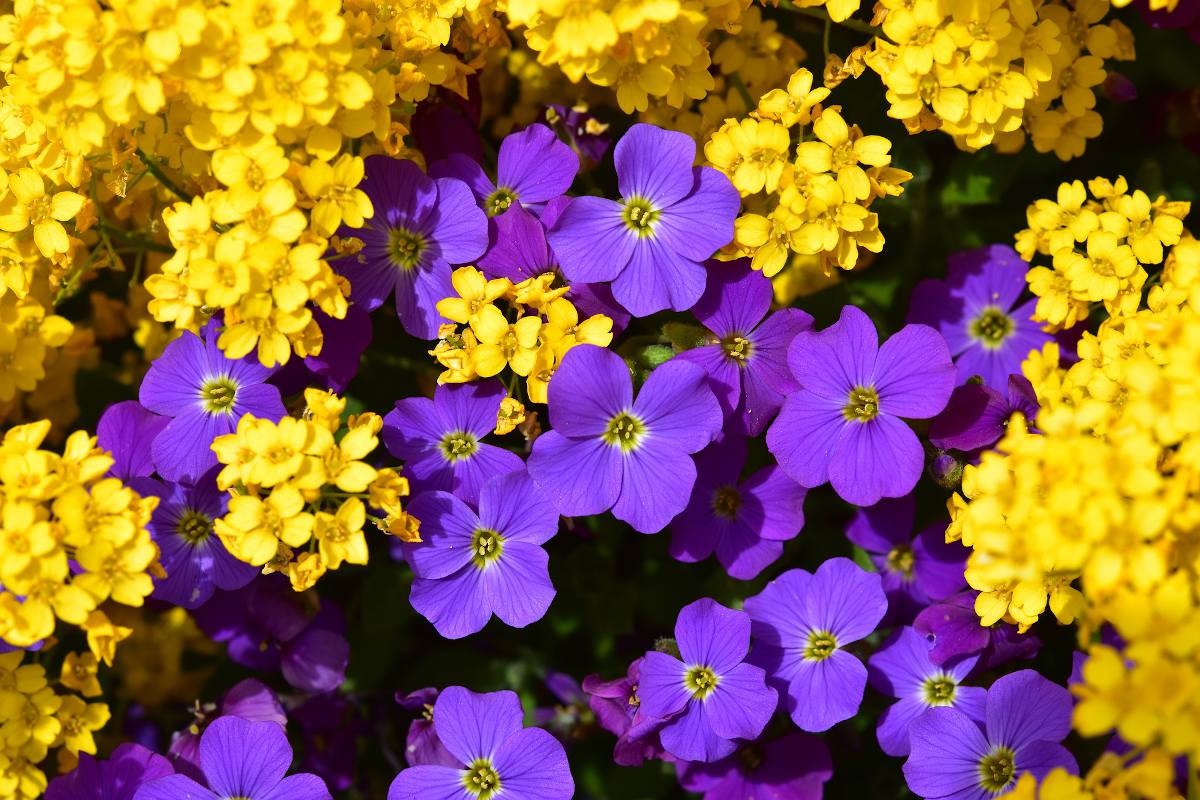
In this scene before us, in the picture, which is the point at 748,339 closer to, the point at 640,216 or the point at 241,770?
the point at 640,216

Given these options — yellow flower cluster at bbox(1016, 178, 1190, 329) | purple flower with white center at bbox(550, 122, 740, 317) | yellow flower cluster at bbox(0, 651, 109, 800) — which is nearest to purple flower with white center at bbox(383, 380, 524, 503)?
purple flower with white center at bbox(550, 122, 740, 317)

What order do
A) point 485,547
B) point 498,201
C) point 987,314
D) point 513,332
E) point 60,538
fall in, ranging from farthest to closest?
point 987,314
point 498,201
point 485,547
point 513,332
point 60,538

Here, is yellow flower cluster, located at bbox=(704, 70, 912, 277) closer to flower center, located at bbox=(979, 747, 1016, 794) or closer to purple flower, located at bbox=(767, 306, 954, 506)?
purple flower, located at bbox=(767, 306, 954, 506)

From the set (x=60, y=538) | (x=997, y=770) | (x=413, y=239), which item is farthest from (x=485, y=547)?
(x=997, y=770)

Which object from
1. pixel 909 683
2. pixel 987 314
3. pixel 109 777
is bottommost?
pixel 109 777

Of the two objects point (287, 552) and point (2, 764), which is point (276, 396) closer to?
point (287, 552)

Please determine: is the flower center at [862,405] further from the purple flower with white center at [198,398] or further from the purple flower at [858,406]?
the purple flower with white center at [198,398]

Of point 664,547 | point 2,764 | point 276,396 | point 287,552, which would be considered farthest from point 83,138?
point 664,547
